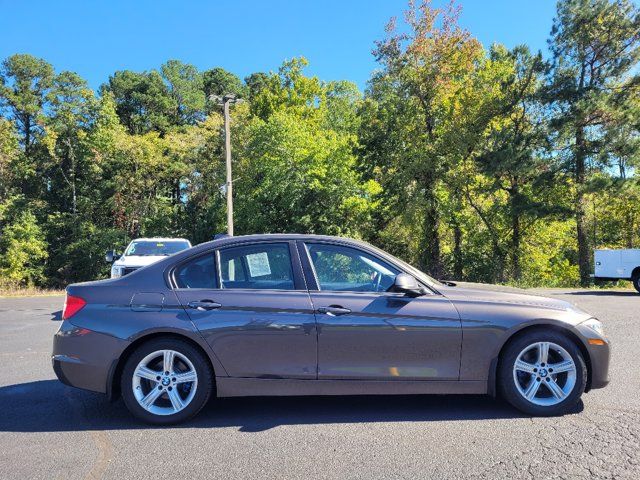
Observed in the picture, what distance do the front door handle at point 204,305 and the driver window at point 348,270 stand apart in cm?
91

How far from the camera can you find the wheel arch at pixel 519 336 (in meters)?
4.23

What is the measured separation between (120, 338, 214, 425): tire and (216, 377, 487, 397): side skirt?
7.2 inches

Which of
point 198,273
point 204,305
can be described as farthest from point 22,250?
point 204,305

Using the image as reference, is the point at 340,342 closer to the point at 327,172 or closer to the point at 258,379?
the point at 258,379

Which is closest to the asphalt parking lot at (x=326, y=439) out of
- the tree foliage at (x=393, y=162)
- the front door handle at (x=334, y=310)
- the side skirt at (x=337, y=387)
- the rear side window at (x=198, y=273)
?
the side skirt at (x=337, y=387)

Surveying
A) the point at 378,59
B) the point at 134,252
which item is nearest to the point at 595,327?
the point at 134,252

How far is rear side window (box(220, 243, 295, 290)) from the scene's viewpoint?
173 inches

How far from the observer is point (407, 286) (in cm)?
419

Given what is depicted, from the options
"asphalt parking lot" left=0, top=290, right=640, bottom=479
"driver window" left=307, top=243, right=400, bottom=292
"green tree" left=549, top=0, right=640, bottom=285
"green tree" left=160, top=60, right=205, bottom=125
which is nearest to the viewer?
"asphalt parking lot" left=0, top=290, right=640, bottom=479

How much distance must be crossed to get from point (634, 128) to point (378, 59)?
1360 cm

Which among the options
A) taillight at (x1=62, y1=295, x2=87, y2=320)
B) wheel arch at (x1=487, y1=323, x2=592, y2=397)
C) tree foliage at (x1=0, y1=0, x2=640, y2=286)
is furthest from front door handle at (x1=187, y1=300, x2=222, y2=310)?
tree foliage at (x1=0, y1=0, x2=640, y2=286)

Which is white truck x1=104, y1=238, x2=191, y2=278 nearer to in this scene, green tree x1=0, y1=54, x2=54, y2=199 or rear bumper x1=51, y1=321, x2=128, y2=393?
rear bumper x1=51, y1=321, x2=128, y2=393

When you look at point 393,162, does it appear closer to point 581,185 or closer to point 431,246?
point 431,246

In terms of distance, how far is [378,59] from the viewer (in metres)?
28.5
